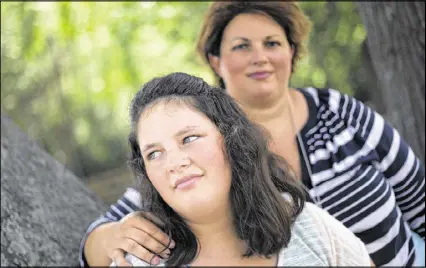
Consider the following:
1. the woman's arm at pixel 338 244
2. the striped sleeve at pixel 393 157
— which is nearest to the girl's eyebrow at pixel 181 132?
the woman's arm at pixel 338 244

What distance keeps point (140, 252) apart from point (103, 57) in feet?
13.3

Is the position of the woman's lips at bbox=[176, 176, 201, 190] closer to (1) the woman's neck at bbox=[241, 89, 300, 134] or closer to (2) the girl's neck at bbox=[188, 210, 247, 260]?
(2) the girl's neck at bbox=[188, 210, 247, 260]

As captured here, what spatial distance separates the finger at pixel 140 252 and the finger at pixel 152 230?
0.08 feet

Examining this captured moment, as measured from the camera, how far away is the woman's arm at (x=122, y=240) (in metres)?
2.04

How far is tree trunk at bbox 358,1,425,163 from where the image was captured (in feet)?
10.3

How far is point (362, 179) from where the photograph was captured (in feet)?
8.07

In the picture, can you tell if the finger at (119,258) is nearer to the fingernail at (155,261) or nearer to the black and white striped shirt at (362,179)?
the fingernail at (155,261)

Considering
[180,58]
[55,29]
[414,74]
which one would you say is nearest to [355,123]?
[414,74]

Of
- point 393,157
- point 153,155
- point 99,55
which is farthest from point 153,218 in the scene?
point 99,55

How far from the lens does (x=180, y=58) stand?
7.14 m

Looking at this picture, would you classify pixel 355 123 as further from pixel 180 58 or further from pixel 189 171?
pixel 180 58

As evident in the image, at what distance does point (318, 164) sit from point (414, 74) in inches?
41.4

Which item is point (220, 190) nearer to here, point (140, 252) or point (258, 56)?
point (140, 252)

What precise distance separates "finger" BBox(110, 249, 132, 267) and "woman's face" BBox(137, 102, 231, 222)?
0.30 metres
